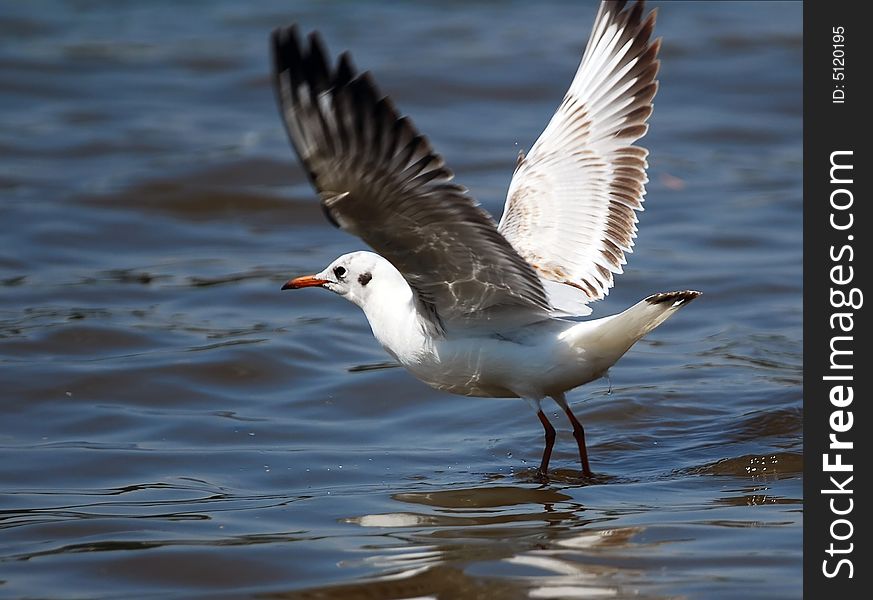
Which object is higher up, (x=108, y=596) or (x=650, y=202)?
(x=650, y=202)

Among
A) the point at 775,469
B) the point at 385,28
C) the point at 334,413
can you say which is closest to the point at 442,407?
the point at 334,413

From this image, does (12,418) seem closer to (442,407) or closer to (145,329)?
(145,329)

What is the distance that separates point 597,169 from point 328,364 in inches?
96.9

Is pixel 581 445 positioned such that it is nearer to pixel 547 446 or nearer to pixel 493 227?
pixel 547 446

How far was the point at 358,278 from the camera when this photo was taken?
6980 mm

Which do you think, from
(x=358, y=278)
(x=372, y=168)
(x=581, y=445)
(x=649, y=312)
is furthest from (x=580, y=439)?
(x=372, y=168)

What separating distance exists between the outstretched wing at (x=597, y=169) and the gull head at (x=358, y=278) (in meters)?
0.69

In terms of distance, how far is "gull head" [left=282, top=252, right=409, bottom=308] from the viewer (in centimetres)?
682

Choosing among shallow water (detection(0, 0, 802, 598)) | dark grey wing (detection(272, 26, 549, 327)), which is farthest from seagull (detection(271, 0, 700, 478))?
shallow water (detection(0, 0, 802, 598))

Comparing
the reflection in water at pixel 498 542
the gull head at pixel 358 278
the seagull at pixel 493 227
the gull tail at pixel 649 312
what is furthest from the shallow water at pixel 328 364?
the gull head at pixel 358 278

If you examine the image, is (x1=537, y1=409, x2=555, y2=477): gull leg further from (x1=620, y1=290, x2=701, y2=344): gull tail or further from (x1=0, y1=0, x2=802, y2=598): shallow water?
(x1=620, y1=290, x2=701, y2=344): gull tail

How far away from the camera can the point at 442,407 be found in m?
8.02

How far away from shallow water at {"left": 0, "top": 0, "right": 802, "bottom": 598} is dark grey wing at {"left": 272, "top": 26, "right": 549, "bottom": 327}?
3.74 feet
